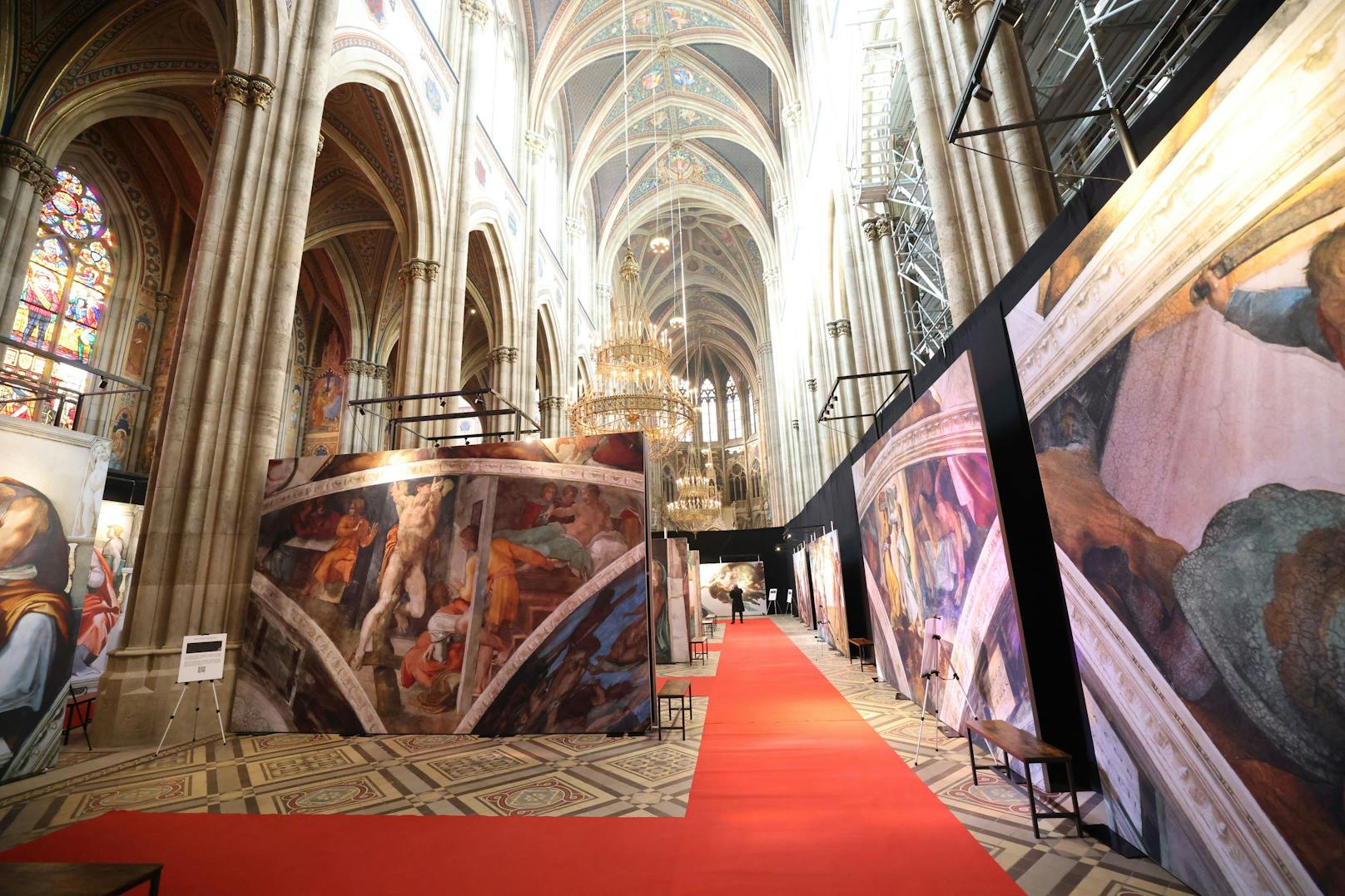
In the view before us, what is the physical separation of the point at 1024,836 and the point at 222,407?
7.31 meters

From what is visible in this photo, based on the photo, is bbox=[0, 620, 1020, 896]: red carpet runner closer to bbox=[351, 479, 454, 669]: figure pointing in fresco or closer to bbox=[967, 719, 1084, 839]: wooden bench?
bbox=[967, 719, 1084, 839]: wooden bench

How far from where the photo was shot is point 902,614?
5902mm

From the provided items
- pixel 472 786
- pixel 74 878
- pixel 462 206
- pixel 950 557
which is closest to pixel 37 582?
pixel 472 786

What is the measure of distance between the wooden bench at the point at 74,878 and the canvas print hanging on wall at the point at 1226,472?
3535 millimetres

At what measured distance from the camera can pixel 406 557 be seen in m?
5.62

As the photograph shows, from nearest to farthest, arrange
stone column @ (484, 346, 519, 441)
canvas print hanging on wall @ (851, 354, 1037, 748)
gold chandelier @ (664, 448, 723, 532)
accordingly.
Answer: canvas print hanging on wall @ (851, 354, 1037, 748) < stone column @ (484, 346, 519, 441) < gold chandelier @ (664, 448, 723, 532)

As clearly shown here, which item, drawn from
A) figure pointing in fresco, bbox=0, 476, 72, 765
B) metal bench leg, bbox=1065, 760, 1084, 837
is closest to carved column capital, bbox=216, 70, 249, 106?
figure pointing in fresco, bbox=0, 476, 72, 765

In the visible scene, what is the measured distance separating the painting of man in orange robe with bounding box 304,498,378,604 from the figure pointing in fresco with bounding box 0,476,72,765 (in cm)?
171

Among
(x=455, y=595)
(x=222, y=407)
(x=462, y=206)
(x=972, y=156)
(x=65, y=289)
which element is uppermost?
(x=462, y=206)

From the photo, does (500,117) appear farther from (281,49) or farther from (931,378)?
(931,378)

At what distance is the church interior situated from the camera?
1.91 metres

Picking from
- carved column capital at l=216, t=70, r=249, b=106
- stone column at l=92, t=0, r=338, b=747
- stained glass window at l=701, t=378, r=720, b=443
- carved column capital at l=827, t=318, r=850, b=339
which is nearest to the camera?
stone column at l=92, t=0, r=338, b=747

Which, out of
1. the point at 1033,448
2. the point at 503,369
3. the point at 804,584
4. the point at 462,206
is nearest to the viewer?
the point at 1033,448

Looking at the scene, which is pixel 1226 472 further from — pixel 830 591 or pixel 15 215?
pixel 15 215
